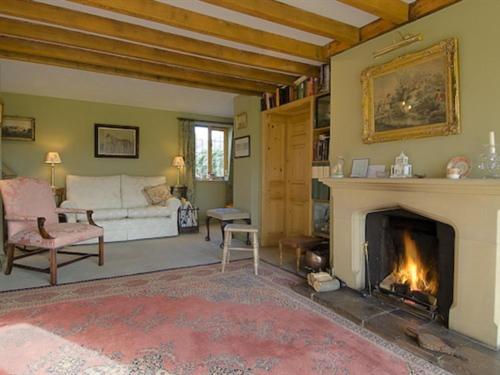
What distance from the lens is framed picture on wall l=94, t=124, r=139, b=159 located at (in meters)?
6.03

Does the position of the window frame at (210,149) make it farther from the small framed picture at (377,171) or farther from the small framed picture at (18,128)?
the small framed picture at (377,171)

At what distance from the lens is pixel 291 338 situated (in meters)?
2.10

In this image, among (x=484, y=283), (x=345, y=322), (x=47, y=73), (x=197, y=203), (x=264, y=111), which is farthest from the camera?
(x=197, y=203)

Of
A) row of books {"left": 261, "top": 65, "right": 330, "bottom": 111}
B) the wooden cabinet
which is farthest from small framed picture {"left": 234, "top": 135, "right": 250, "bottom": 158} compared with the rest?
row of books {"left": 261, "top": 65, "right": 330, "bottom": 111}

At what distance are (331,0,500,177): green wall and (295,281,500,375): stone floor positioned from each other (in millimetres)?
1066

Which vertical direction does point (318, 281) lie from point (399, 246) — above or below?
below

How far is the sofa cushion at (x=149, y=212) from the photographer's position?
209 inches

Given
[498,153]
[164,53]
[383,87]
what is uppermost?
[164,53]

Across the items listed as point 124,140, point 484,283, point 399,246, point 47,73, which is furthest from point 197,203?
point 484,283

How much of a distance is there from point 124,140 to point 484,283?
5927 millimetres

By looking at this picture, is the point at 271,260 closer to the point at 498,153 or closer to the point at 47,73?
the point at 498,153

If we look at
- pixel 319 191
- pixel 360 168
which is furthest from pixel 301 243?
pixel 360 168

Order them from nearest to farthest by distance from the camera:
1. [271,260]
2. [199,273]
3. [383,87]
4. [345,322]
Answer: [345,322]
[383,87]
[199,273]
[271,260]

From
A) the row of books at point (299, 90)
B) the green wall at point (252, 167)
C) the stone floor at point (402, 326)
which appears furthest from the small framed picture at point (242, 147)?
the stone floor at point (402, 326)
